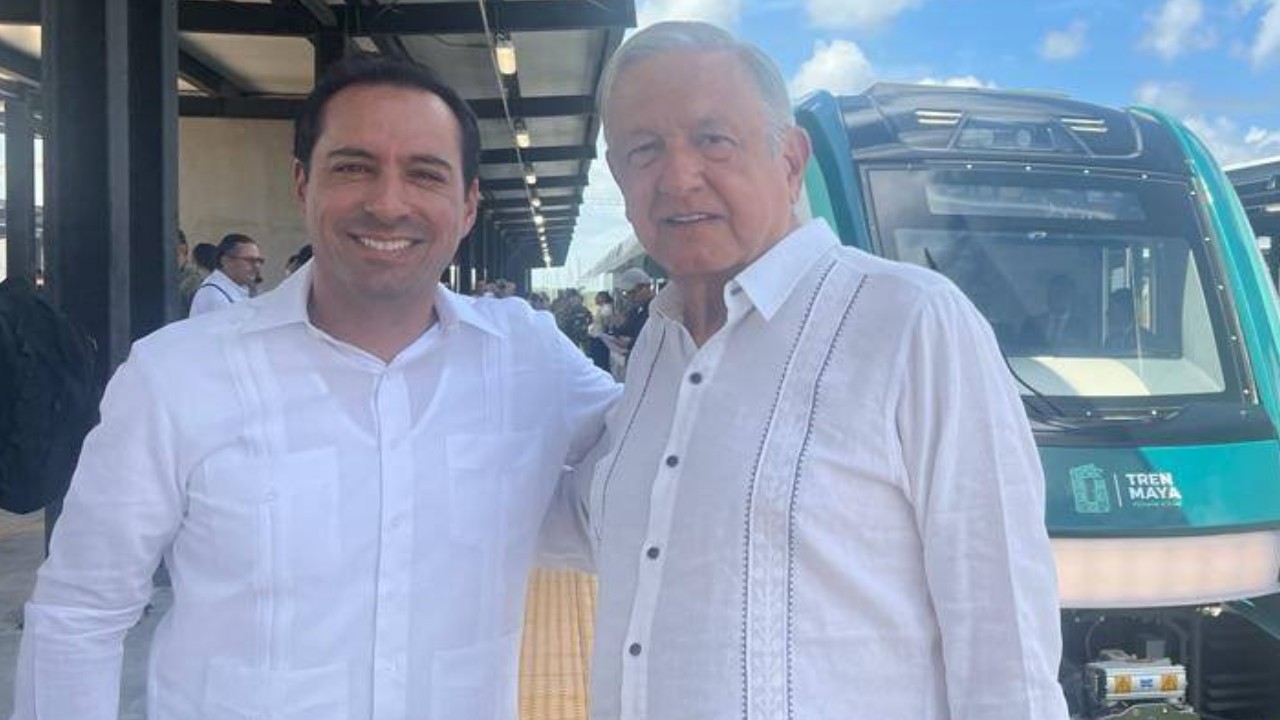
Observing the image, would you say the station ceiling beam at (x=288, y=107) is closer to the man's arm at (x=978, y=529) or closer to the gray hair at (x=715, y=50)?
the gray hair at (x=715, y=50)

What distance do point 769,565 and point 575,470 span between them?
66 cm

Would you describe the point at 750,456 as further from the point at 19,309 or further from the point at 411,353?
the point at 19,309

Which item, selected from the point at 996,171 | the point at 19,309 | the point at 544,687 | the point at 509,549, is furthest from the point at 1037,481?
the point at 19,309

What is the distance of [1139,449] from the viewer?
3750mm

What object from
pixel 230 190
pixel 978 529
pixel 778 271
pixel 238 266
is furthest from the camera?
pixel 230 190

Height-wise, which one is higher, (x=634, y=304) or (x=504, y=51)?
(x=504, y=51)

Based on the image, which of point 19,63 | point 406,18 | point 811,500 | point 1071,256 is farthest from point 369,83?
point 19,63

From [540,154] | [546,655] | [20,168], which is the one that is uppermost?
[540,154]

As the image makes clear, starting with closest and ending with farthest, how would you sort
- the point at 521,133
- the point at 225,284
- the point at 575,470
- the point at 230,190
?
the point at 575,470 < the point at 225,284 < the point at 230,190 < the point at 521,133

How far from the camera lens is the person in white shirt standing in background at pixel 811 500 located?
1443 mm

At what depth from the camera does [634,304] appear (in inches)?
526

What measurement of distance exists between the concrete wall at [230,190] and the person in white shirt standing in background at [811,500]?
11.8 m

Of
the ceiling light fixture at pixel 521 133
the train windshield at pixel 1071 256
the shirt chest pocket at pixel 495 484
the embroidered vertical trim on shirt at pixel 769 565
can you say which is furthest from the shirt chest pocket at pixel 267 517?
the ceiling light fixture at pixel 521 133

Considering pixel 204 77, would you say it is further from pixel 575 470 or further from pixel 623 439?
pixel 623 439
